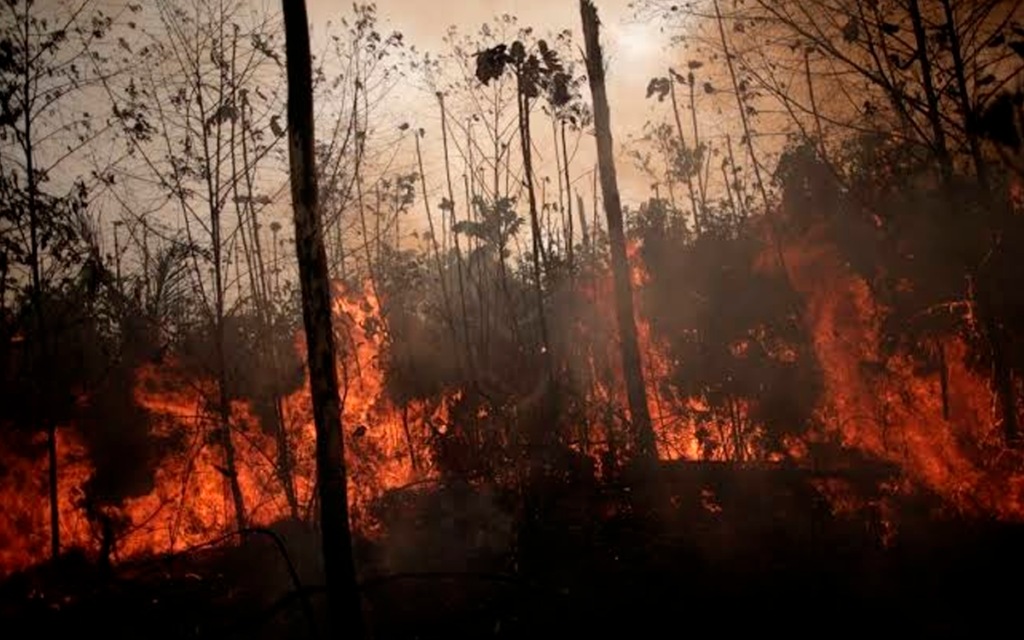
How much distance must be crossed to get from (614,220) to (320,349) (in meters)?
8.13

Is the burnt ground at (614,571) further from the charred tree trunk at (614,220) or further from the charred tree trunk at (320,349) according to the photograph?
the charred tree trunk at (614,220)

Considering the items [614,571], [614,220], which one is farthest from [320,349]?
[614,220]

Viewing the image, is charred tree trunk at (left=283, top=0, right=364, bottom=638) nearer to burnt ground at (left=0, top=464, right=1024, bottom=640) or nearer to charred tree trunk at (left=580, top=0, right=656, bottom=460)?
burnt ground at (left=0, top=464, right=1024, bottom=640)

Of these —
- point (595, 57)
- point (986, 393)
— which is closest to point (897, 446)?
point (986, 393)

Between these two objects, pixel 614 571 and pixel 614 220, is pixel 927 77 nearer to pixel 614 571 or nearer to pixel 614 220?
pixel 614 220

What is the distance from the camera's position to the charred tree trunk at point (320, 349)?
5.71 metres

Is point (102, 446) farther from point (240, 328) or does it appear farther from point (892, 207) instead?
point (892, 207)

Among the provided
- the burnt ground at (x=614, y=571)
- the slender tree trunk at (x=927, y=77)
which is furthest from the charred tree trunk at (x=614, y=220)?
the slender tree trunk at (x=927, y=77)

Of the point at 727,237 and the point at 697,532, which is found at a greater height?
the point at 727,237

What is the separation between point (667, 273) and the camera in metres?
19.9

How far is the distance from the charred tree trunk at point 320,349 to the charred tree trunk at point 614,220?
752 cm

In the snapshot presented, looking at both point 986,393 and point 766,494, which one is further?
point 986,393

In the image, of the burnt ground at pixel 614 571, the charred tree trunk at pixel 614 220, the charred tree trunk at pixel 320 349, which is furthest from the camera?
the charred tree trunk at pixel 614 220

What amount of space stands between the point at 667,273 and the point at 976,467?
35.0 ft
